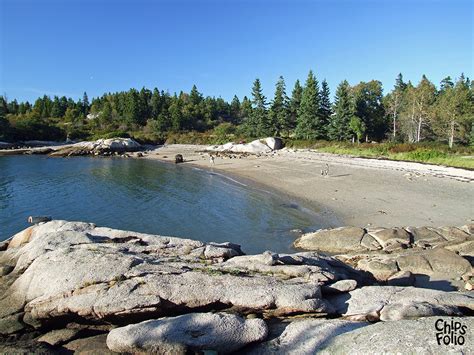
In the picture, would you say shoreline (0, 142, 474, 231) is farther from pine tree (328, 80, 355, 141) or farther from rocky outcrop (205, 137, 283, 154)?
pine tree (328, 80, 355, 141)

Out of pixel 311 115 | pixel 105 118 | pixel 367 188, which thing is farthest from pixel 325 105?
pixel 105 118

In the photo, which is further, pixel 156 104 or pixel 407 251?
pixel 156 104

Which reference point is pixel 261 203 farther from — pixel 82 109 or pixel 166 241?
pixel 82 109

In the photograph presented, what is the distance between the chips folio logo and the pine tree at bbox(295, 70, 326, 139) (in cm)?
5604

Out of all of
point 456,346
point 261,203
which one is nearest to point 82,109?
point 261,203

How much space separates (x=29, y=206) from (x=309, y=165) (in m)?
29.1

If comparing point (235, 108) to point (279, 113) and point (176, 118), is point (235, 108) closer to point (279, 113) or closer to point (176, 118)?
point (176, 118)

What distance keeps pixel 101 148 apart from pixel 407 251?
67.5m

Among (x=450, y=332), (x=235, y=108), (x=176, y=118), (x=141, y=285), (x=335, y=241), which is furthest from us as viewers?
(x=235, y=108)

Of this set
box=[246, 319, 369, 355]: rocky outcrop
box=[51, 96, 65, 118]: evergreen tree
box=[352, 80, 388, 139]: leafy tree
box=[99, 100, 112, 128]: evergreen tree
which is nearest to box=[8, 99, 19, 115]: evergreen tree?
box=[51, 96, 65, 118]: evergreen tree

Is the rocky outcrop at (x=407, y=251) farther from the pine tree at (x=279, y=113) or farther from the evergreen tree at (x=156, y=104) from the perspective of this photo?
the evergreen tree at (x=156, y=104)

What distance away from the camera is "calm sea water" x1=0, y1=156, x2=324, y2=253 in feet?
59.6

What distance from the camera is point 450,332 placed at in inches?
205

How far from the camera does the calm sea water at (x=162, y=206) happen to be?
59.6 ft
